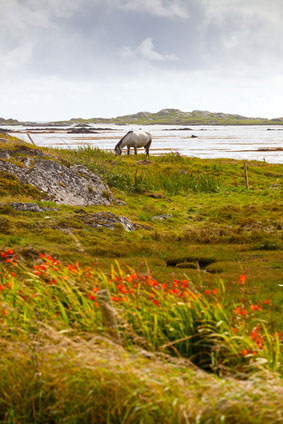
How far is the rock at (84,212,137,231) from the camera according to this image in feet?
68.1

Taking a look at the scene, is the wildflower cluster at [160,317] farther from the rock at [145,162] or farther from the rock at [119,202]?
the rock at [145,162]

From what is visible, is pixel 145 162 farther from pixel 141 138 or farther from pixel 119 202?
pixel 119 202

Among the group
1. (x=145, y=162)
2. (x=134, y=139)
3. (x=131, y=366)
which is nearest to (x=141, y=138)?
(x=134, y=139)

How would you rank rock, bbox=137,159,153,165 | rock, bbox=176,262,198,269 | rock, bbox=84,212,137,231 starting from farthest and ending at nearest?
rock, bbox=137,159,153,165 → rock, bbox=84,212,137,231 → rock, bbox=176,262,198,269

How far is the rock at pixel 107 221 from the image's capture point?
2076 centimetres

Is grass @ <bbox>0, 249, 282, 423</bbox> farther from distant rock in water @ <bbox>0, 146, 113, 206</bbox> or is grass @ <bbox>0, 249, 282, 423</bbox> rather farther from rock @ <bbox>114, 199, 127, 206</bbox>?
rock @ <bbox>114, 199, 127, 206</bbox>

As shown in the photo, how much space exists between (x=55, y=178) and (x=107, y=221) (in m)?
5.43

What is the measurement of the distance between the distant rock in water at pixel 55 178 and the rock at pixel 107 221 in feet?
10.4

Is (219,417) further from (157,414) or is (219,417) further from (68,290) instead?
(68,290)

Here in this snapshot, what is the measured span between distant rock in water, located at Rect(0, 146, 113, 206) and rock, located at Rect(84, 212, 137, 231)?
3156mm

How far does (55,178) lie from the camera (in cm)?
2514

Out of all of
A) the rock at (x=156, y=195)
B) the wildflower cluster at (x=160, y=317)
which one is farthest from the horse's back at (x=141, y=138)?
the wildflower cluster at (x=160, y=317)

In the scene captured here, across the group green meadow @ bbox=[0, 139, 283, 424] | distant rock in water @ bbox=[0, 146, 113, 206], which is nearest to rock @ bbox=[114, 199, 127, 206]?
distant rock in water @ bbox=[0, 146, 113, 206]

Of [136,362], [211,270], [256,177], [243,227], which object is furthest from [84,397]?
[256,177]
